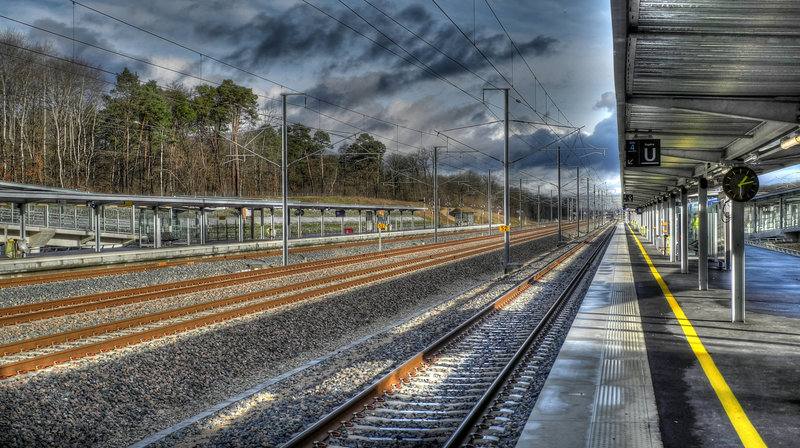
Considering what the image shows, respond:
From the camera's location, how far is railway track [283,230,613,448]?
5848 mm

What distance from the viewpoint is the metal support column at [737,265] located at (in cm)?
1066

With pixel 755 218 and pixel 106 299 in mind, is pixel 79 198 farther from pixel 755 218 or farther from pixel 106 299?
pixel 755 218

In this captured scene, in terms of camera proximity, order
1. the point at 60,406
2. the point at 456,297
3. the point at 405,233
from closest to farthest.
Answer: the point at 60,406 → the point at 456,297 → the point at 405,233

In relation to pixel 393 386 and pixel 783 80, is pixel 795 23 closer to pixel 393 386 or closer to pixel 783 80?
pixel 783 80

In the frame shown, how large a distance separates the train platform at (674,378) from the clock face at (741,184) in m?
2.40

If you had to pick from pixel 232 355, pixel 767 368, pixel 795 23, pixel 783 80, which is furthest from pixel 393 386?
pixel 783 80

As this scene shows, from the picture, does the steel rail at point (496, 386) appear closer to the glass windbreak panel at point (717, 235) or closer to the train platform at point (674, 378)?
the train platform at point (674, 378)

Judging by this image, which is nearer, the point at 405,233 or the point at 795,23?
the point at 795,23

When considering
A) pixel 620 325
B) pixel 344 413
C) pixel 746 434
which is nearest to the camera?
pixel 746 434

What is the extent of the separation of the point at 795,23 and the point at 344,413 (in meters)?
6.42

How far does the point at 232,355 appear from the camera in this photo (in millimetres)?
9844

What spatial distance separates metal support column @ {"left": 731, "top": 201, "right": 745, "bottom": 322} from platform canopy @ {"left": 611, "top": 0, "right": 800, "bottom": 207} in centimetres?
138

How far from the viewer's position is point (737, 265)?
10773 millimetres

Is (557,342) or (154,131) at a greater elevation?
(154,131)
